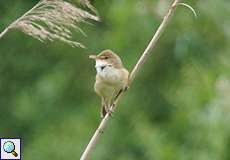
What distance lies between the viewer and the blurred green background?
682cm

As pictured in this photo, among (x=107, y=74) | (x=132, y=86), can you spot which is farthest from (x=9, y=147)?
(x=132, y=86)

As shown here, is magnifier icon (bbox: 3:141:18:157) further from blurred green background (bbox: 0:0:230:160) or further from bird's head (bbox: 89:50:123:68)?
blurred green background (bbox: 0:0:230:160)

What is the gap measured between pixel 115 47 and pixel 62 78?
1021mm

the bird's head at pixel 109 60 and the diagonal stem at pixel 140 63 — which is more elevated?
the diagonal stem at pixel 140 63

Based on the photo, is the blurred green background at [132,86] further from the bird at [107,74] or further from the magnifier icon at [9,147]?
the magnifier icon at [9,147]

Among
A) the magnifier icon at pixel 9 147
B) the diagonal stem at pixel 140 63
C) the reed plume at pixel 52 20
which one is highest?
the reed plume at pixel 52 20

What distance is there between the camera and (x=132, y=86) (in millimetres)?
7746

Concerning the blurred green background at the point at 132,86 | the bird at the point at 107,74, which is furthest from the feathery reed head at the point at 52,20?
the blurred green background at the point at 132,86

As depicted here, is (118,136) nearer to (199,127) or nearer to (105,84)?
(199,127)

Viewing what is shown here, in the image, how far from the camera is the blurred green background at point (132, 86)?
682 centimetres

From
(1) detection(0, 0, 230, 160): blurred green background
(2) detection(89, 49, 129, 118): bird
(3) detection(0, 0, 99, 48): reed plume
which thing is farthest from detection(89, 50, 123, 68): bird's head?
Result: (1) detection(0, 0, 230, 160): blurred green background

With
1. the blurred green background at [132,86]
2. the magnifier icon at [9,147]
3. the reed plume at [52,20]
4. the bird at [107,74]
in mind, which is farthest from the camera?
the blurred green background at [132,86]

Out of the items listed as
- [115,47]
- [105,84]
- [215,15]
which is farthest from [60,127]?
[105,84]

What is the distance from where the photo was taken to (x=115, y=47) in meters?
7.27
